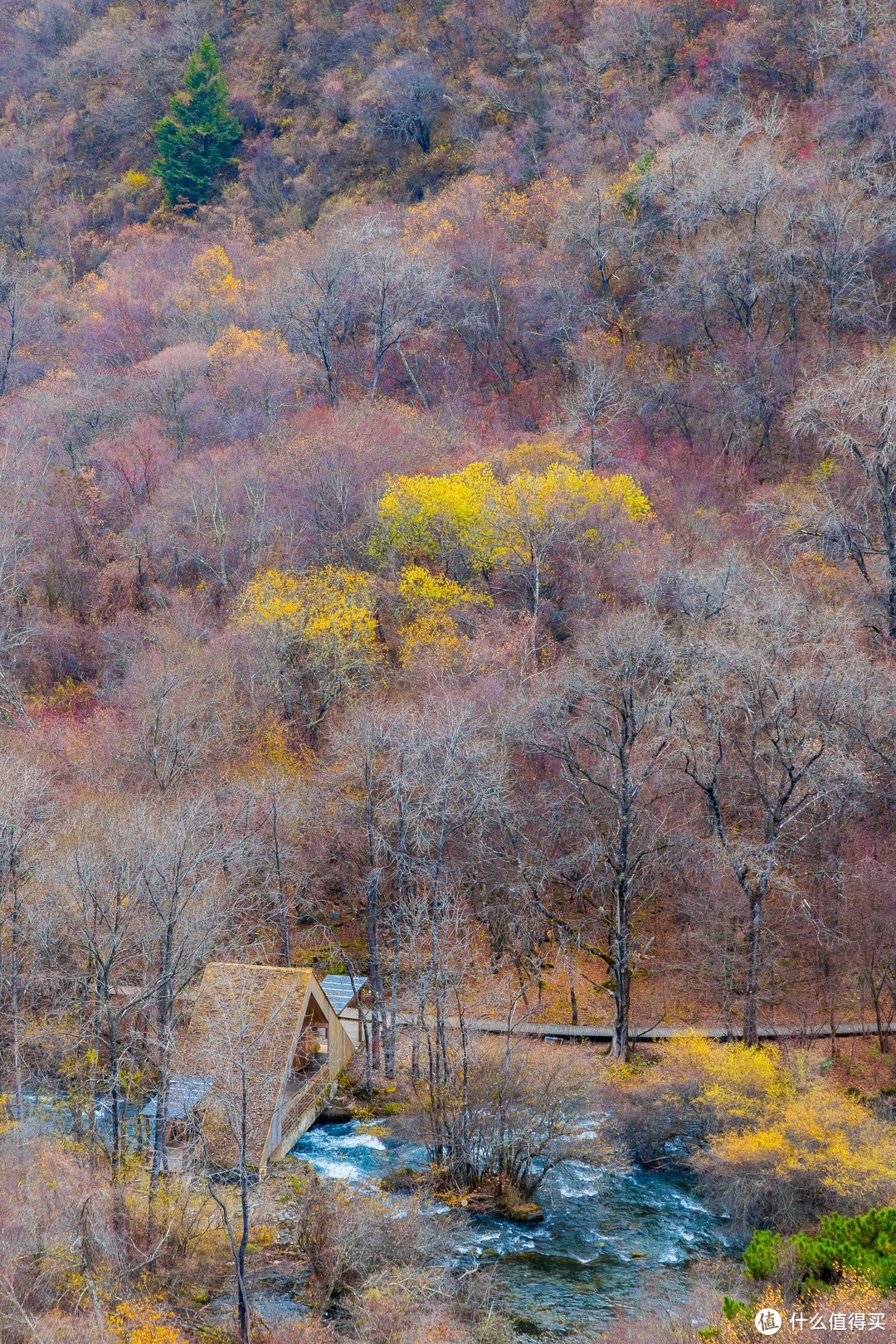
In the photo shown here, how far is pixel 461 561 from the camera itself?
49.9m

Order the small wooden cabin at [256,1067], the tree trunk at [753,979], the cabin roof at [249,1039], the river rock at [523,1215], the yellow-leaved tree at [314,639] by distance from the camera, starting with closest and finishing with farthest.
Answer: the cabin roof at [249,1039] → the small wooden cabin at [256,1067] → the river rock at [523,1215] → the tree trunk at [753,979] → the yellow-leaved tree at [314,639]

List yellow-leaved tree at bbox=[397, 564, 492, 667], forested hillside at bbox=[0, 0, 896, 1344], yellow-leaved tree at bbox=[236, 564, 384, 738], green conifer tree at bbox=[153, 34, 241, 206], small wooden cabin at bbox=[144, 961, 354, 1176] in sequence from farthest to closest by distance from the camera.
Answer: green conifer tree at bbox=[153, 34, 241, 206] → yellow-leaved tree at bbox=[397, 564, 492, 667] → yellow-leaved tree at bbox=[236, 564, 384, 738] → forested hillside at bbox=[0, 0, 896, 1344] → small wooden cabin at bbox=[144, 961, 354, 1176]

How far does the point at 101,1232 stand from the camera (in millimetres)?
23125

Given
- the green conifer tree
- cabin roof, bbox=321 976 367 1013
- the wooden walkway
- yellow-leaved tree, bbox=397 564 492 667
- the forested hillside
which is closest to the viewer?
the forested hillside

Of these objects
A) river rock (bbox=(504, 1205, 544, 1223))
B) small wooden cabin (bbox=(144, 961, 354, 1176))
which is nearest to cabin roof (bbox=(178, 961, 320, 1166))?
small wooden cabin (bbox=(144, 961, 354, 1176))

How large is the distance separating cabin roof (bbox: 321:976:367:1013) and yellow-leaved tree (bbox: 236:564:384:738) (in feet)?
32.5

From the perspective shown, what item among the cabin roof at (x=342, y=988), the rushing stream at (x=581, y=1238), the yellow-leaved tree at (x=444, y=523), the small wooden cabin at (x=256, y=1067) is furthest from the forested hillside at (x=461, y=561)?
the rushing stream at (x=581, y=1238)

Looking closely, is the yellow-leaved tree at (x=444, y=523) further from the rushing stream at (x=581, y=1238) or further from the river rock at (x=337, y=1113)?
the rushing stream at (x=581, y=1238)

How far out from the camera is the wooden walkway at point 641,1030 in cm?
3455

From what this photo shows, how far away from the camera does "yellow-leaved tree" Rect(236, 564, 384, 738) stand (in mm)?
44781

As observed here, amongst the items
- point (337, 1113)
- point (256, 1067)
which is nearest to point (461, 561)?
point (337, 1113)

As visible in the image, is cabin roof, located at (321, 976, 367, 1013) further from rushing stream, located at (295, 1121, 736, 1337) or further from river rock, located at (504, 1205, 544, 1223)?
river rock, located at (504, 1205, 544, 1223)

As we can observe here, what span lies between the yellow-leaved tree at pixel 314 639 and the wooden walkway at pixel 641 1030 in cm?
1283

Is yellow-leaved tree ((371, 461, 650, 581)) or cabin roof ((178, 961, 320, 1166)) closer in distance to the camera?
cabin roof ((178, 961, 320, 1166))
